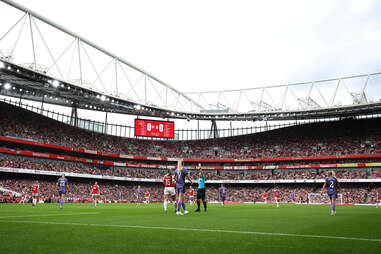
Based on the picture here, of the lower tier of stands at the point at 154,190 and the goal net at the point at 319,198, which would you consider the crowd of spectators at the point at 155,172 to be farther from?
the goal net at the point at 319,198

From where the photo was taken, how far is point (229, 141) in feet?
239

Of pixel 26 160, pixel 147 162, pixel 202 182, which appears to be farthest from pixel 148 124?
pixel 202 182

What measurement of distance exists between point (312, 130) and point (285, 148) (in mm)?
7214

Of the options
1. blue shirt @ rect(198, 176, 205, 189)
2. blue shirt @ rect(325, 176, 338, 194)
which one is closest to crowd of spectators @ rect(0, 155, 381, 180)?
blue shirt @ rect(198, 176, 205, 189)

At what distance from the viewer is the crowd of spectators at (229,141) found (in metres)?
53.0

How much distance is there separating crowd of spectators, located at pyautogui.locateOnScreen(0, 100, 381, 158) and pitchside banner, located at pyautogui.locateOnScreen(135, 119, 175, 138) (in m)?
5.82

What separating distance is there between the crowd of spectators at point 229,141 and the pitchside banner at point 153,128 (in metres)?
5.82

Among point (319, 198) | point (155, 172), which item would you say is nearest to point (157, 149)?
point (155, 172)

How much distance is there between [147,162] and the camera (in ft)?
227

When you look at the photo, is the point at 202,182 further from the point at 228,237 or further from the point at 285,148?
the point at 285,148

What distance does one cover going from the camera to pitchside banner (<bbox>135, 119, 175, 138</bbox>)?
64688 mm

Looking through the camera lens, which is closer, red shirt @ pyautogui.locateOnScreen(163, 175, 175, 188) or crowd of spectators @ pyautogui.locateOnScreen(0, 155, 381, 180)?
red shirt @ pyautogui.locateOnScreen(163, 175, 175, 188)

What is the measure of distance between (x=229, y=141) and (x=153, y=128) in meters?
18.2

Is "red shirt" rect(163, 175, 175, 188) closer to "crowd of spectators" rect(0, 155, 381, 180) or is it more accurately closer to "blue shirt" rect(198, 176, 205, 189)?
"blue shirt" rect(198, 176, 205, 189)
